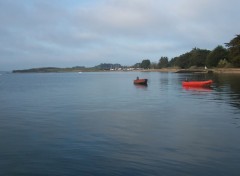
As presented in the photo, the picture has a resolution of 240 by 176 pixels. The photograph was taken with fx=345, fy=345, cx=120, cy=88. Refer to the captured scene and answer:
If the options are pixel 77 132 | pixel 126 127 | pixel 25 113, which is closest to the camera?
pixel 77 132

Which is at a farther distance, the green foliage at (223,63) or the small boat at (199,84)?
the green foliage at (223,63)

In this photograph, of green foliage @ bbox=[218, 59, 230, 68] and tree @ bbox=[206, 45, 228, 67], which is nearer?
green foliage @ bbox=[218, 59, 230, 68]

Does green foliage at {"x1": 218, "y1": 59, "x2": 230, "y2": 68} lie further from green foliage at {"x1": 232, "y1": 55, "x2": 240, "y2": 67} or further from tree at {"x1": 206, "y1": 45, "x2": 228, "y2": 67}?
green foliage at {"x1": 232, "y1": 55, "x2": 240, "y2": 67}

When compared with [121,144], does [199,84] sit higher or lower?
lower

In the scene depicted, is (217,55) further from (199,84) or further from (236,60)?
(199,84)

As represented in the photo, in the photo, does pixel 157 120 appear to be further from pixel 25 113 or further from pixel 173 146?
pixel 25 113

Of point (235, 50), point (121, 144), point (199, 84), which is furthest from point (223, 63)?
point (121, 144)

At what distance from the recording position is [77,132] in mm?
23078

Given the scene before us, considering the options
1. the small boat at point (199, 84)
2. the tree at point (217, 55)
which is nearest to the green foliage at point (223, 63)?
the tree at point (217, 55)

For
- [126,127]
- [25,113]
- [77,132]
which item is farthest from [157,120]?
[25,113]

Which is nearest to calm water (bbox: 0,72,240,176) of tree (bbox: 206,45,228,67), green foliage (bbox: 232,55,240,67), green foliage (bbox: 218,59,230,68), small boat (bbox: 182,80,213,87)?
small boat (bbox: 182,80,213,87)

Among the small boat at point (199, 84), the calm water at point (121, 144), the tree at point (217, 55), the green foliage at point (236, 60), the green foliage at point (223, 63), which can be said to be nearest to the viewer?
the calm water at point (121, 144)

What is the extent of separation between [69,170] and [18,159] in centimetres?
322

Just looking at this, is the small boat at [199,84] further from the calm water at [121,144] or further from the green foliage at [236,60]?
the green foliage at [236,60]
